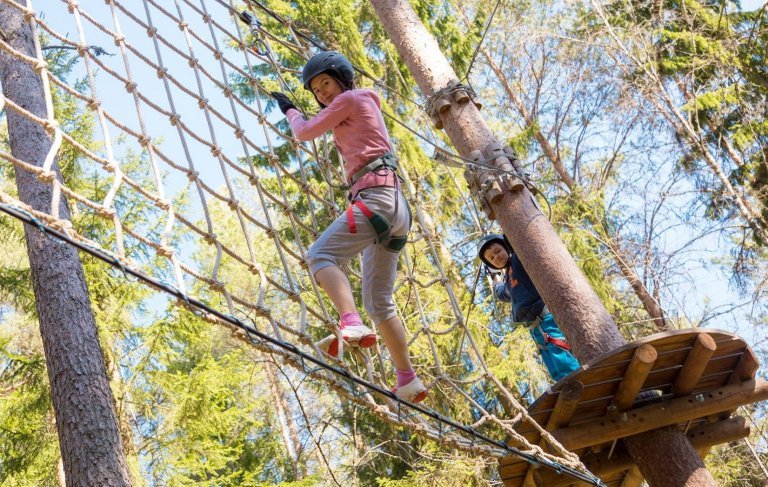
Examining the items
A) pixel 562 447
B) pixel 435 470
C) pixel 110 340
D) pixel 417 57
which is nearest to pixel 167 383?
pixel 110 340

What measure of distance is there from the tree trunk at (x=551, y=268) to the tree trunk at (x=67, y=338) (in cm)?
179

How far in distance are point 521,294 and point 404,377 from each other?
1.03 meters

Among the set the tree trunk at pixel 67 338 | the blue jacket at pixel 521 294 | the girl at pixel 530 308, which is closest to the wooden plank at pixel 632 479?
the girl at pixel 530 308

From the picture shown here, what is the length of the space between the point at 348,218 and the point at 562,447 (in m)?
1.08

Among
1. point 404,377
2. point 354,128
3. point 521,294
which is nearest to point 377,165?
point 354,128

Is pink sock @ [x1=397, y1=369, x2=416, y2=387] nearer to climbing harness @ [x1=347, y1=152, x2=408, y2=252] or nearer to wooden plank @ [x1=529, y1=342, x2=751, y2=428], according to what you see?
climbing harness @ [x1=347, y1=152, x2=408, y2=252]

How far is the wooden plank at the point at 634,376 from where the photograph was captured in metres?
2.49

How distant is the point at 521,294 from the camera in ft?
10.9

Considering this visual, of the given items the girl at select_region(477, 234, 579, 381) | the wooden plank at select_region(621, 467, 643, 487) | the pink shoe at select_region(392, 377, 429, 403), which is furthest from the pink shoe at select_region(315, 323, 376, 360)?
the wooden plank at select_region(621, 467, 643, 487)

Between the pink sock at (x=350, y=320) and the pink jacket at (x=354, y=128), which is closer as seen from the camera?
the pink sock at (x=350, y=320)

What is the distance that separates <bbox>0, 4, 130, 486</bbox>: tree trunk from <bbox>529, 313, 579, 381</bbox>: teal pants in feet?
6.07

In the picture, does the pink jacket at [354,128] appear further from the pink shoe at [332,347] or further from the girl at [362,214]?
the pink shoe at [332,347]

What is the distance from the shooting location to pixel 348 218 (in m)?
2.32

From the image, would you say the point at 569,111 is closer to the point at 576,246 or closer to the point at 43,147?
the point at 576,246
